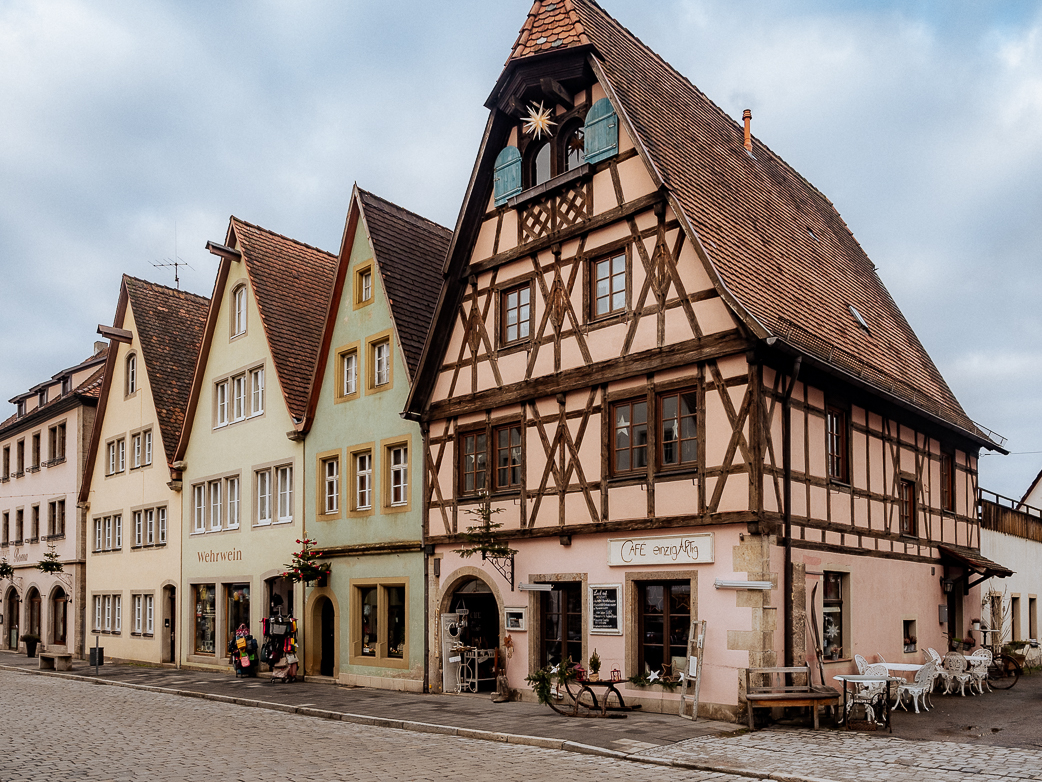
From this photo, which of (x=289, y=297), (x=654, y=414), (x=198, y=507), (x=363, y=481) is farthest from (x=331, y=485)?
(x=654, y=414)

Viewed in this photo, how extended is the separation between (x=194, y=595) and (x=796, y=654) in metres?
19.2

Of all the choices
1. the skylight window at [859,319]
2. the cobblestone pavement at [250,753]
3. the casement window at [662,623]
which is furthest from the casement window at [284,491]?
the skylight window at [859,319]

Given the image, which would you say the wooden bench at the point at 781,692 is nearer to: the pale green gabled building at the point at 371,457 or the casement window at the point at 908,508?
the casement window at the point at 908,508

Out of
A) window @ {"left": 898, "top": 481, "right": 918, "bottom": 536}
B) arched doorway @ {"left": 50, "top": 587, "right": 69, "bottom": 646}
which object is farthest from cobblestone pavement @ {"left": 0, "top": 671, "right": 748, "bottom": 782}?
arched doorway @ {"left": 50, "top": 587, "right": 69, "bottom": 646}

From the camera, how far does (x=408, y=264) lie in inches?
977

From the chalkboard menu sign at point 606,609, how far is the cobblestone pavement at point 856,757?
345 centimetres

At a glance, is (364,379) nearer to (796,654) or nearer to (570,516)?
(570,516)

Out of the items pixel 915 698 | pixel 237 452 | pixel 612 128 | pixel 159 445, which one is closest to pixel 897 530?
pixel 915 698

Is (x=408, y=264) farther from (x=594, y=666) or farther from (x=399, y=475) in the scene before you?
(x=594, y=666)

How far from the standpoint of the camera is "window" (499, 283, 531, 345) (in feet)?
66.5

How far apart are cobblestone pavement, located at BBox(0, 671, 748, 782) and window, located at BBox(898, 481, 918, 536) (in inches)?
387

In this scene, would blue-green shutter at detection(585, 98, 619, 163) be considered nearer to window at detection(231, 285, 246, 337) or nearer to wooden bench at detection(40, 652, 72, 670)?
window at detection(231, 285, 246, 337)

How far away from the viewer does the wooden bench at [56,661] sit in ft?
99.6

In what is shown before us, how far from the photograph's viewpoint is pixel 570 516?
18.8 metres
